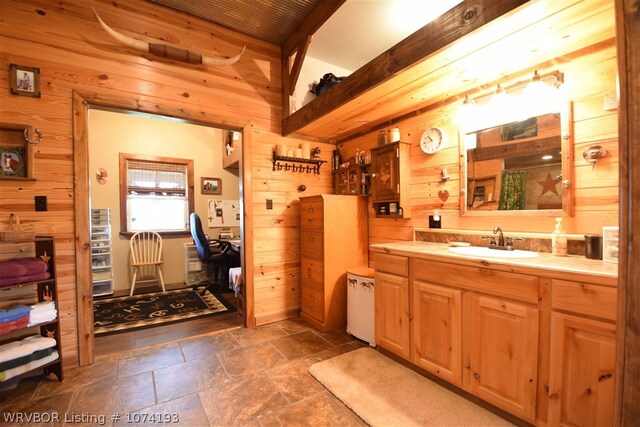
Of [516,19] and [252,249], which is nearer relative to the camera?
[516,19]

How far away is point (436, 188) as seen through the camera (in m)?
2.45

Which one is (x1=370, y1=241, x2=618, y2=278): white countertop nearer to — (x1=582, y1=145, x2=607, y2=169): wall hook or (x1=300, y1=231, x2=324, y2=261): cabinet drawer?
(x1=582, y1=145, x2=607, y2=169): wall hook

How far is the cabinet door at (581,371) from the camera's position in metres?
1.20

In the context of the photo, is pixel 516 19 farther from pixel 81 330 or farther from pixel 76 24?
pixel 81 330

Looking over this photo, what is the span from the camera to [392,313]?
7.20 feet

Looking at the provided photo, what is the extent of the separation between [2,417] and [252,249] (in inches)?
76.4

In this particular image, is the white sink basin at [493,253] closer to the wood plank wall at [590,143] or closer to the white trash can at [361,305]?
the wood plank wall at [590,143]

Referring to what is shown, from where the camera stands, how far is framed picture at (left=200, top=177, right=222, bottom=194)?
5102 millimetres

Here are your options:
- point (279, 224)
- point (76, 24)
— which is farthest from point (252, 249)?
point (76, 24)

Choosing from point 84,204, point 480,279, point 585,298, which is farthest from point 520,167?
point 84,204

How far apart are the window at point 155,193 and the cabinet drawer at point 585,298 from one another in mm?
5065

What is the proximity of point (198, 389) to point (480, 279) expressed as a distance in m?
1.98

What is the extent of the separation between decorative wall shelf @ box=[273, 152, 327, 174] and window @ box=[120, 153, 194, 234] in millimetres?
2628

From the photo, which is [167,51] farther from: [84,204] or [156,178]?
[156,178]
